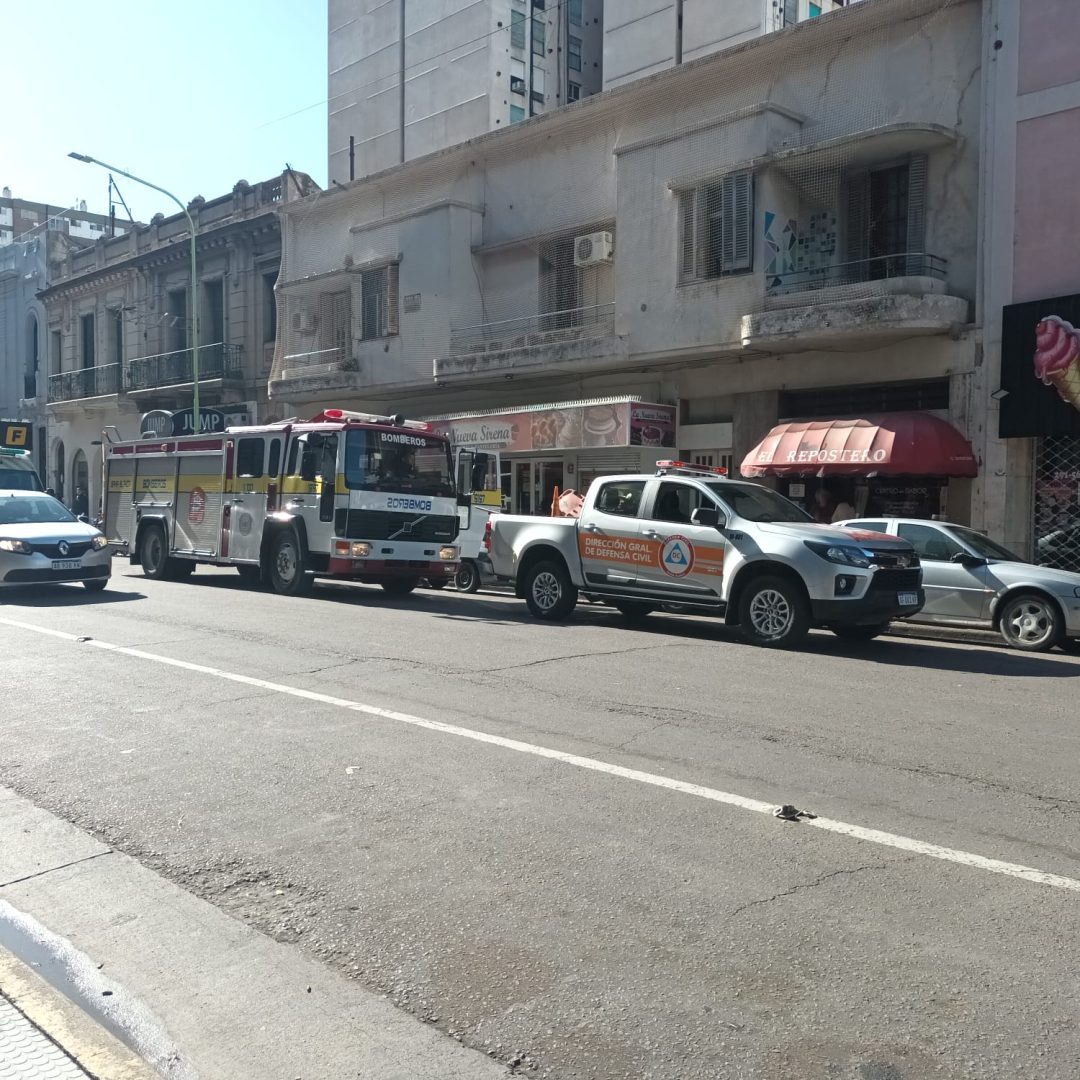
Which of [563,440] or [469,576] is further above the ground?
[563,440]

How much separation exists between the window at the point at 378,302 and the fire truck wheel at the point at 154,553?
353 inches

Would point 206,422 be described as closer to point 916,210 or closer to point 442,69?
point 442,69

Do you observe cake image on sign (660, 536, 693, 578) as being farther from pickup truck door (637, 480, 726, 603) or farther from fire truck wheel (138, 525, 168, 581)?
fire truck wheel (138, 525, 168, 581)

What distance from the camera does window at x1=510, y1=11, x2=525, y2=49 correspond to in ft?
136

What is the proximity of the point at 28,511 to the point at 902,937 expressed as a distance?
15.2 metres

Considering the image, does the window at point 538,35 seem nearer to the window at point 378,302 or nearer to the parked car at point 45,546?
the window at point 378,302

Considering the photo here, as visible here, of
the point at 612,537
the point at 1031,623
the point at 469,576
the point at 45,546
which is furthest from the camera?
the point at 469,576

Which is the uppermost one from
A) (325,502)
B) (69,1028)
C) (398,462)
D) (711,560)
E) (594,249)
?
(594,249)

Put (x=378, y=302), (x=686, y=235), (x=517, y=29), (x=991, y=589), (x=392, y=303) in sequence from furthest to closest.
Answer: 1. (x=517, y=29)
2. (x=378, y=302)
3. (x=392, y=303)
4. (x=686, y=235)
5. (x=991, y=589)

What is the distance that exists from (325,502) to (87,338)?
101ft

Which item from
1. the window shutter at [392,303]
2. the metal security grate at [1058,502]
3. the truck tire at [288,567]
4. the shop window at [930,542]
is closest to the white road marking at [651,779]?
the truck tire at [288,567]

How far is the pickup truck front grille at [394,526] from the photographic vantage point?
575 inches

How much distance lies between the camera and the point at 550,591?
13266 mm

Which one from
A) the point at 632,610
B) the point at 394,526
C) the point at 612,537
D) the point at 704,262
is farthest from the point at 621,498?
the point at 704,262
